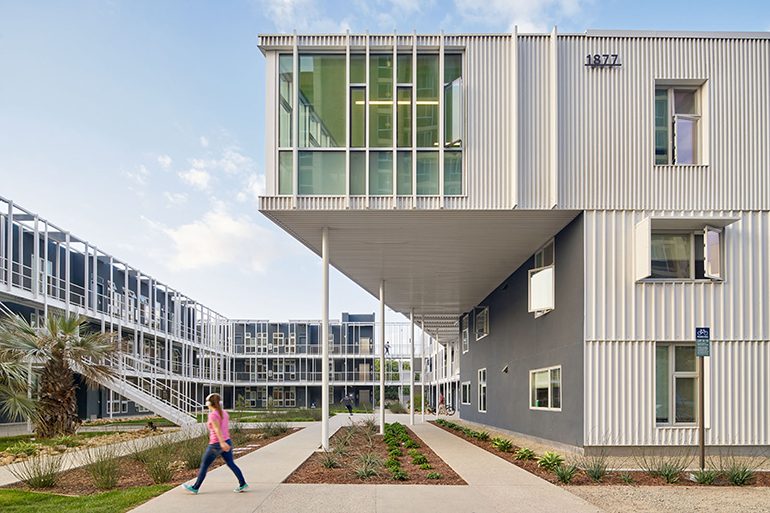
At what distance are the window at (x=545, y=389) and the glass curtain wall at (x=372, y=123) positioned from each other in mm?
5574

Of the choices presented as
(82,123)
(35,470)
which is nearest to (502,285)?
(82,123)


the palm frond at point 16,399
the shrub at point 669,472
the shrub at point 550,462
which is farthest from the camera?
the palm frond at point 16,399

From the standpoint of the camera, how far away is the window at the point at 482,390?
92.6ft

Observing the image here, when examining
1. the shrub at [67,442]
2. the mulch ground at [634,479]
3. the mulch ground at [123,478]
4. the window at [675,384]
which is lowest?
the shrub at [67,442]

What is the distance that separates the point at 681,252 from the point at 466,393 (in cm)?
2029

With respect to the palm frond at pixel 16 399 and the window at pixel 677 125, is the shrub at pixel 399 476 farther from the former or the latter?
the palm frond at pixel 16 399

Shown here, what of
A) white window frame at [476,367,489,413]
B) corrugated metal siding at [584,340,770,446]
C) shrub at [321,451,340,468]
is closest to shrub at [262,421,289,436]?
white window frame at [476,367,489,413]

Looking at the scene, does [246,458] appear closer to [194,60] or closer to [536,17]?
[194,60]

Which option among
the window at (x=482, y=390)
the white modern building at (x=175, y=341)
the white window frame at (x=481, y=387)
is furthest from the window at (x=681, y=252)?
the white modern building at (x=175, y=341)

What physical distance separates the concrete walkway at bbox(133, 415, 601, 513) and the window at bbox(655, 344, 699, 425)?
375 cm

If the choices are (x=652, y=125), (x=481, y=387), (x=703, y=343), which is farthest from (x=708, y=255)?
(x=481, y=387)

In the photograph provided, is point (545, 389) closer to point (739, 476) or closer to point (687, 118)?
point (739, 476)

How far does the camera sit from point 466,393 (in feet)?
112

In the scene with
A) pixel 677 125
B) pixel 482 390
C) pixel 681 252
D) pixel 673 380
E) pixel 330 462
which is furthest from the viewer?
pixel 482 390
